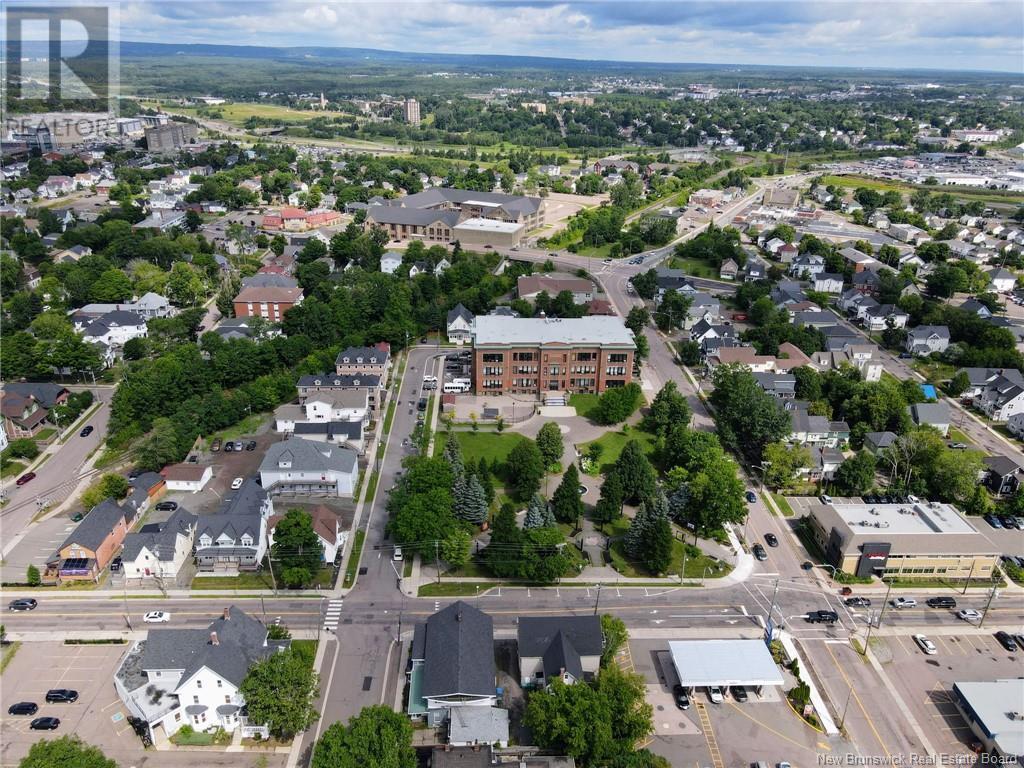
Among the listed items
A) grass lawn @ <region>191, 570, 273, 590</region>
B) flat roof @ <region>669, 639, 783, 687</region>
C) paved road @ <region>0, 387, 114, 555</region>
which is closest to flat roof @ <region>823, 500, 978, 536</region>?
flat roof @ <region>669, 639, 783, 687</region>

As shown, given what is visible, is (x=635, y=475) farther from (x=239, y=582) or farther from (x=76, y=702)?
(x=76, y=702)

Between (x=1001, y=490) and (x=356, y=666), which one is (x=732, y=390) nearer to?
(x=1001, y=490)

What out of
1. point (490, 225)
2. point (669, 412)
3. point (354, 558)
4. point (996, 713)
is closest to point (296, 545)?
point (354, 558)

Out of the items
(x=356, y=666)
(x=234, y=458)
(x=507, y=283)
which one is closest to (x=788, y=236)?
(x=507, y=283)

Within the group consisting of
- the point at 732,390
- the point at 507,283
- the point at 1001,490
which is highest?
the point at 507,283

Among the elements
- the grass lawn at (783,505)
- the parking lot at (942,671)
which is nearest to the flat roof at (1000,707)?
the parking lot at (942,671)

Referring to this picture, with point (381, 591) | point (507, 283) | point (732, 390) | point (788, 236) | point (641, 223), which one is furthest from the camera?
point (641, 223)
